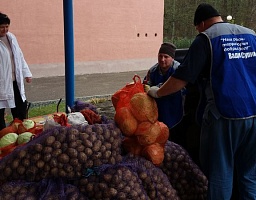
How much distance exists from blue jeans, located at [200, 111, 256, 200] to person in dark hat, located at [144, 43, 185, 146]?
28.6 inches

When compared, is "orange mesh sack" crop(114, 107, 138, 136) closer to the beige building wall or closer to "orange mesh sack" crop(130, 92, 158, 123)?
"orange mesh sack" crop(130, 92, 158, 123)

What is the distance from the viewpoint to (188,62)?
2.42 m

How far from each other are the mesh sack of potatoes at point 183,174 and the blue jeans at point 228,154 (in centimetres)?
21

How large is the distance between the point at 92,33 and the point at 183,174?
34.4 feet

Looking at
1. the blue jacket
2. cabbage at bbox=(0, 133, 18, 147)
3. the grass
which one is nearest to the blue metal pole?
the grass

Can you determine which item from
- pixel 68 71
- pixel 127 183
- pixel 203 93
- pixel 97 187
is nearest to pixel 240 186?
pixel 203 93

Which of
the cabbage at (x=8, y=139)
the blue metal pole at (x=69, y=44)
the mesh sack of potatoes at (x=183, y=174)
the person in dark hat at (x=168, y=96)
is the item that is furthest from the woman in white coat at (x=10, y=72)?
the mesh sack of potatoes at (x=183, y=174)

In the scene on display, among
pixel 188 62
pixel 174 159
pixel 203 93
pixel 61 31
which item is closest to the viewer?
pixel 188 62

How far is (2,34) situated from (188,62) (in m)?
2.63

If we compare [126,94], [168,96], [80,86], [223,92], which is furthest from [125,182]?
[80,86]

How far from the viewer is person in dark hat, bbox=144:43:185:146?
3340mm

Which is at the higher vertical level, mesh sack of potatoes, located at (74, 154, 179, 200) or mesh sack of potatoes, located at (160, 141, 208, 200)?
mesh sack of potatoes, located at (74, 154, 179, 200)

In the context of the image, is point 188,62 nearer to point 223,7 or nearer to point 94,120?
point 94,120

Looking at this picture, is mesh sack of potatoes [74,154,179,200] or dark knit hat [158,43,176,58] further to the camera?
dark knit hat [158,43,176,58]
